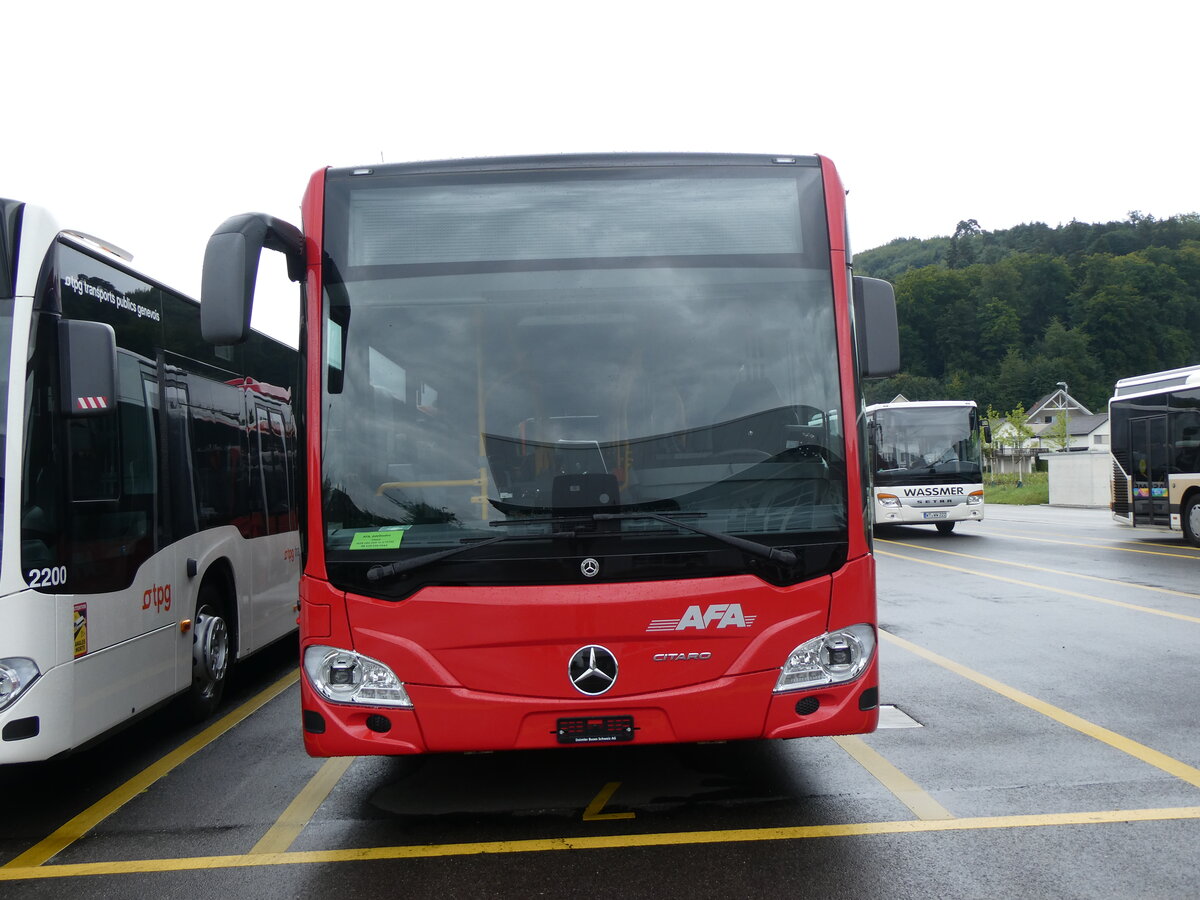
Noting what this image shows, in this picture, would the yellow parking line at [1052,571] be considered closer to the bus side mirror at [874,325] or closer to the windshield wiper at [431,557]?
the bus side mirror at [874,325]

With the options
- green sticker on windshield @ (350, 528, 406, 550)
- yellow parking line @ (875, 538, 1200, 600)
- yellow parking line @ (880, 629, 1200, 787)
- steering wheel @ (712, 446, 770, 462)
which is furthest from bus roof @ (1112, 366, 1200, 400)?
green sticker on windshield @ (350, 528, 406, 550)

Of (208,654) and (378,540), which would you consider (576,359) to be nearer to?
(378,540)

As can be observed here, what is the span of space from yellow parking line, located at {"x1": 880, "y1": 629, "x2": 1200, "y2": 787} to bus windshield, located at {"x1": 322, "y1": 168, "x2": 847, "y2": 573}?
231 centimetres

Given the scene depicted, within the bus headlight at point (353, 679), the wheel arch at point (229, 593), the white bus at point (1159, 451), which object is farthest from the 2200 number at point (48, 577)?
the white bus at point (1159, 451)

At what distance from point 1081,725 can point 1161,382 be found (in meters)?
16.6

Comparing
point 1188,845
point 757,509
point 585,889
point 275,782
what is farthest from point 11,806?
point 1188,845

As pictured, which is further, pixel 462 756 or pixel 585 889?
pixel 462 756

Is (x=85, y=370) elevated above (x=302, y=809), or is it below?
above

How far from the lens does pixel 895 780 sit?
520cm

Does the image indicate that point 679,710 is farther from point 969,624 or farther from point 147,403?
point 969,624

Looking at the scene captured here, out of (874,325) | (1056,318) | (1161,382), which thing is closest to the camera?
(874,325)

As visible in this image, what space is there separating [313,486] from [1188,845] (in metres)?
3.72

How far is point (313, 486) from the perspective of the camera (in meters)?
4.45

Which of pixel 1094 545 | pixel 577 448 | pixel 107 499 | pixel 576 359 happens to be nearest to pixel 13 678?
pixel 107 499
